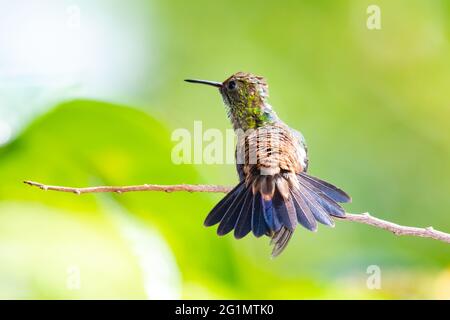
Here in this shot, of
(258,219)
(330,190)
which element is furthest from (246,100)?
(258,219)

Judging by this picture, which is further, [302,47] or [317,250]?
[302,47]

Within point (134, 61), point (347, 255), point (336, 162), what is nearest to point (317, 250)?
point (347, 255)

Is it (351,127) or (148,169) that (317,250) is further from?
(148,169)

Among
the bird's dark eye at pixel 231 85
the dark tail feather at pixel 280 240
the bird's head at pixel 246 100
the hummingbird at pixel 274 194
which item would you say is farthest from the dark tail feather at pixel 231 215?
the bird's dark eye at pixel 231 85

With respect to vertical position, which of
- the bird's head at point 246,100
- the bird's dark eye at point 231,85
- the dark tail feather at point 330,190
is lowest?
the dark tail feather at point 330,190

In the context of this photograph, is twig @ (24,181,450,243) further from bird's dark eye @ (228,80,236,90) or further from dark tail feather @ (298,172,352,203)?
bird's dark eye @ (228,80,236,90)

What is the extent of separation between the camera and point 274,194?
4.73 feet

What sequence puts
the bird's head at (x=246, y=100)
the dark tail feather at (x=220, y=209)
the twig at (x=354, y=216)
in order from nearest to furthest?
the twig at (x=354, y=216)
the dark tail feather at (x=220, y=209)
the bird's head at (x=246, y=100)

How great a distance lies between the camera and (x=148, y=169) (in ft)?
5.41

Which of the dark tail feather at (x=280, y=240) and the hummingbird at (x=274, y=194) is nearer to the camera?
the hummingbird at (x=274, y=194)

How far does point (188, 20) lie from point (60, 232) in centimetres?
139

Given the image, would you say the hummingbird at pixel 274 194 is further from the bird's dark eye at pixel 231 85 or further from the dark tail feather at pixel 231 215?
the bird's dark eye at pixel 231 85

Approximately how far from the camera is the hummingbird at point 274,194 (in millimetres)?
1368

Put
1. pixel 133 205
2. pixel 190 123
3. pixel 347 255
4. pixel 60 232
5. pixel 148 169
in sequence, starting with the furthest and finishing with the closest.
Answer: pixel 190 123
pixel 347 255
pixel 148 169
pixel 133 205
pixel 60 232
